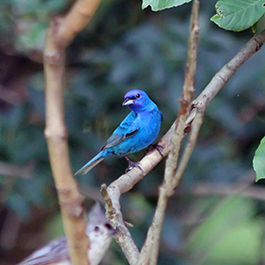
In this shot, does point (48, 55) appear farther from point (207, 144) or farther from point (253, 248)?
point (253, 248)

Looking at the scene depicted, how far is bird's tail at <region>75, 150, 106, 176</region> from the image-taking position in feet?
11.4

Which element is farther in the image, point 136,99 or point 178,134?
point 136,99

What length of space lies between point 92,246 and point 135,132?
1011mm

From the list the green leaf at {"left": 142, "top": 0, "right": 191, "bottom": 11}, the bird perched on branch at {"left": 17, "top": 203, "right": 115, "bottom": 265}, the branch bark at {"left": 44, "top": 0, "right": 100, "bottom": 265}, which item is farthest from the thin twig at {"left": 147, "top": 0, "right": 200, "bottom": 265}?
the bird perched on branch at {"left": 17, "top": 203, "right": 115, "bottom": 265}

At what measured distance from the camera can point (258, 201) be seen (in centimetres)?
377

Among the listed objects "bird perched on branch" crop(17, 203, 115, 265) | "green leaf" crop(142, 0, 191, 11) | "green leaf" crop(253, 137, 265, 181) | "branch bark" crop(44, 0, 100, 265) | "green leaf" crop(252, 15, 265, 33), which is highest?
"bird perched on branch" crop(17, 203, 115, 265)

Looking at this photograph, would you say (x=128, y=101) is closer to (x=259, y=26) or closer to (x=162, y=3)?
(x=259, y=26)

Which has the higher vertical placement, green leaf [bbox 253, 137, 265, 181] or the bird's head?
the bird's head

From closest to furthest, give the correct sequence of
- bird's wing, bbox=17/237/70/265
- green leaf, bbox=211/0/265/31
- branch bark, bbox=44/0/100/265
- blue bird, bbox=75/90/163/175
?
branch bark, bbox=44/0/100/265 → green leaf, bbox=211/0/265/31 → bird's wing, bbox=17/237/70/265 → blue bird, bbox=75/90/163/175

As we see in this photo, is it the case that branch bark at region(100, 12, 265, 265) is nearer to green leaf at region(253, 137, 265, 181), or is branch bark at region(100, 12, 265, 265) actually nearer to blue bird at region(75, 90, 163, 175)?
green leaf at region(253, 137, 265, 181)

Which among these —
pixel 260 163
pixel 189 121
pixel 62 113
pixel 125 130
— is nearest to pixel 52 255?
pixel 125 130

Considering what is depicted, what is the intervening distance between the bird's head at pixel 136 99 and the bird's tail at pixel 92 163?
43 centimetres

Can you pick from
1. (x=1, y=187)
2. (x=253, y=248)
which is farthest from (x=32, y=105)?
(x=253, y=248)

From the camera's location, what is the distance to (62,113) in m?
0.73
